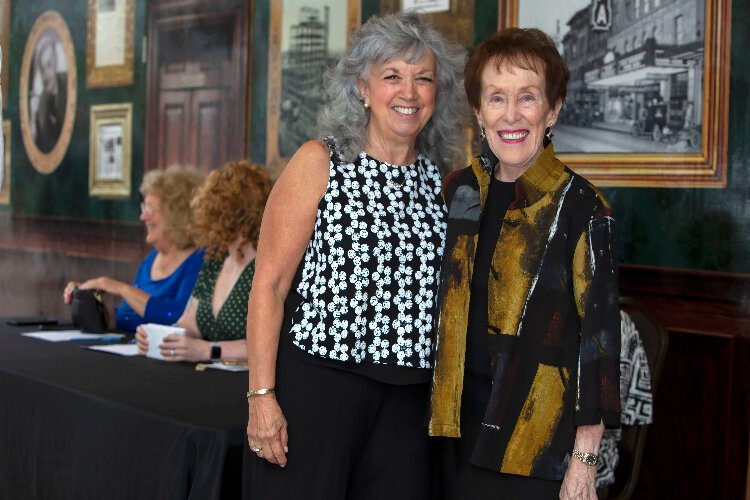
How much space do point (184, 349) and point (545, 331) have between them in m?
1.84

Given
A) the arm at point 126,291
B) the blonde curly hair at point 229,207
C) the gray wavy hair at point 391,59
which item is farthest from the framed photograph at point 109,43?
the gray wavy hair at point 391,59

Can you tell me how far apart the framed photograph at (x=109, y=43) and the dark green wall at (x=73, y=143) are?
2.7 inches

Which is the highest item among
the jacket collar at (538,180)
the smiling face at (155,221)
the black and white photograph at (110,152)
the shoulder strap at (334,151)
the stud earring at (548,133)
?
the black and white photograph at (110,152)

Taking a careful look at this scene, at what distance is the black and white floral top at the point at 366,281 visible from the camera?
2.09m

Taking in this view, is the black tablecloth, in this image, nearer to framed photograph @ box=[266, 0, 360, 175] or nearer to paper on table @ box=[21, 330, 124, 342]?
paper on table @ box=[21, 330, 124, 342]

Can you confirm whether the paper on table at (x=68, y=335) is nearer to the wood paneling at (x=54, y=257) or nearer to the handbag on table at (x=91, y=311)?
the handbag on table at (x=91, y=311)

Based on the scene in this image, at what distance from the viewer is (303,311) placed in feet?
7.01

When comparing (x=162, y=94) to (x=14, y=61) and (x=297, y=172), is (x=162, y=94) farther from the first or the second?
(x=297, y=172)

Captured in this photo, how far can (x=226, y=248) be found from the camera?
12.9 ft

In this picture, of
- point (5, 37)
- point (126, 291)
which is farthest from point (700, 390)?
point (5, 37)

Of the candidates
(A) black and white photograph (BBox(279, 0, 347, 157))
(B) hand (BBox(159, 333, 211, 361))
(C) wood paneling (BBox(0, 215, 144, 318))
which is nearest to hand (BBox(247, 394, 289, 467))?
(B) hand (BBox(159, 333, 211, 361))

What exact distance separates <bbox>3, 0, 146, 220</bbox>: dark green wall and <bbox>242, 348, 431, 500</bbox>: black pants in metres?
5.24

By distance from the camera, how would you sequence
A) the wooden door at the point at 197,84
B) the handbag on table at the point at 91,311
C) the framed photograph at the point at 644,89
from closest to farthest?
the framed photograph at the point at 644,89 → the handbag on table at the point at 91,311 → the wooden door at the point at 197,84

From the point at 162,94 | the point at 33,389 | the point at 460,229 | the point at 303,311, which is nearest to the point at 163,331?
the point at 33,389
